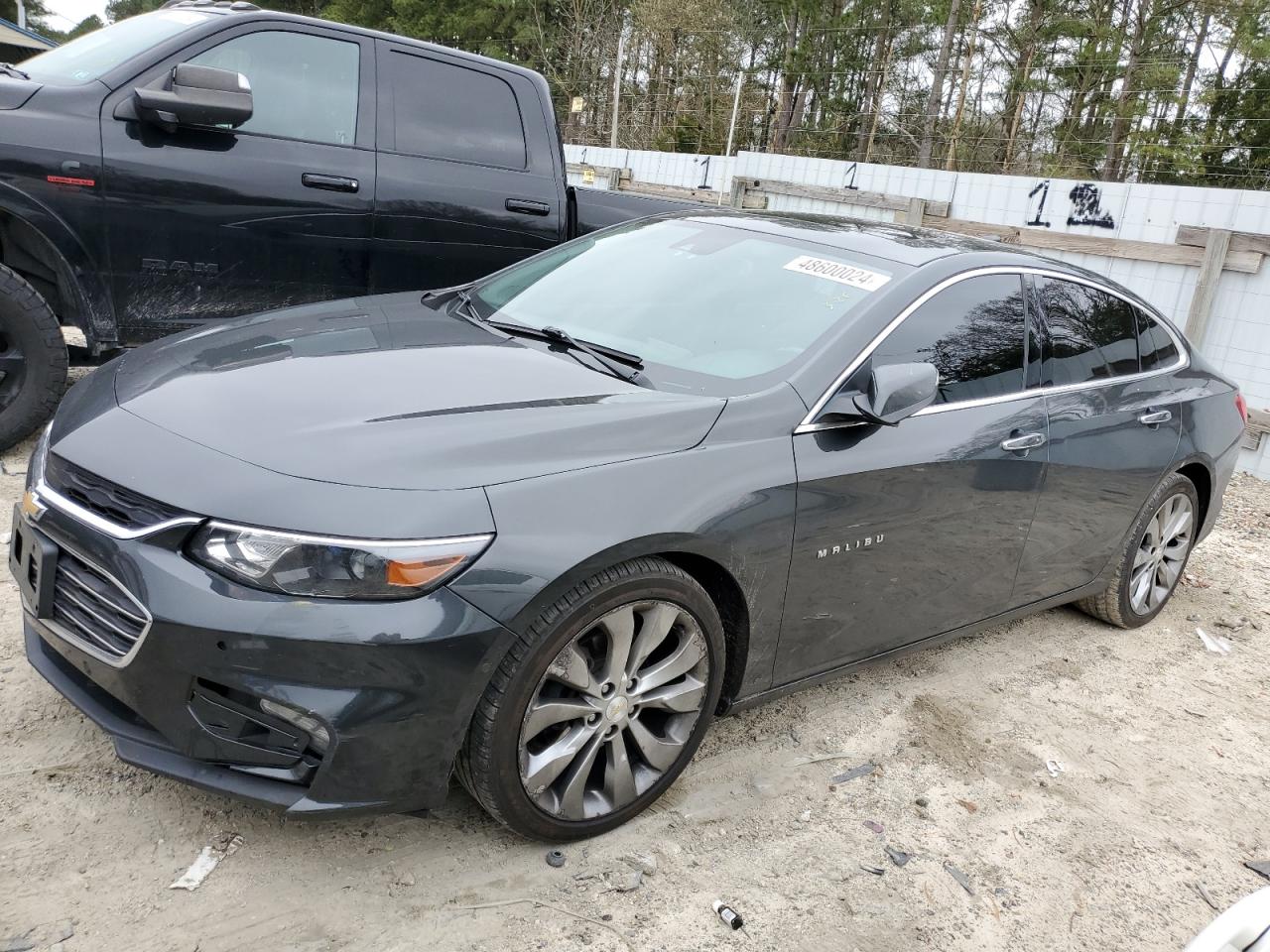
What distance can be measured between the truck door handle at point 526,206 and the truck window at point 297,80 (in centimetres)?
88

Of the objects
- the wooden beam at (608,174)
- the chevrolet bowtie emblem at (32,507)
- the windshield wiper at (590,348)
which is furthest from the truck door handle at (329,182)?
the wooden beam at (608,174)

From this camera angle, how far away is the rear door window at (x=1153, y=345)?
4.43m

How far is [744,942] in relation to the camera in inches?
98.4

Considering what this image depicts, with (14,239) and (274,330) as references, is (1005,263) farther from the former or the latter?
(14,239)

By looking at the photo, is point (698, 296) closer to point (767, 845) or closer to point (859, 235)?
point (859, 235)

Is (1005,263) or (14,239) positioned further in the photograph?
(14,239)

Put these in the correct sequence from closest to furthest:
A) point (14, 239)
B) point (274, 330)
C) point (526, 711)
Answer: point (526, 711)
point (274, 330)
point (14, 239)

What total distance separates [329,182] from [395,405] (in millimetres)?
2870

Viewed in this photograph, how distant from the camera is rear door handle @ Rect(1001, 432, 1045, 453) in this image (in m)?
3.57

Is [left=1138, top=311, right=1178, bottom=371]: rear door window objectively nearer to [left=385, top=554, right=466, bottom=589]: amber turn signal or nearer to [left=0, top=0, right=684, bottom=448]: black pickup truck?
[left=0, top=0, right=684, bottom=448]: black pickup truck

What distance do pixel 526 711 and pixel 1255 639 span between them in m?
4.13

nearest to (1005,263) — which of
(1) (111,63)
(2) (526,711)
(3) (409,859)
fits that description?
(2) (526,711)

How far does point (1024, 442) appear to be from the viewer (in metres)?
3.63

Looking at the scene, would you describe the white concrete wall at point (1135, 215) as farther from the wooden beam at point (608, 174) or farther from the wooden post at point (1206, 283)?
the wooden beam at point (608, 174)
